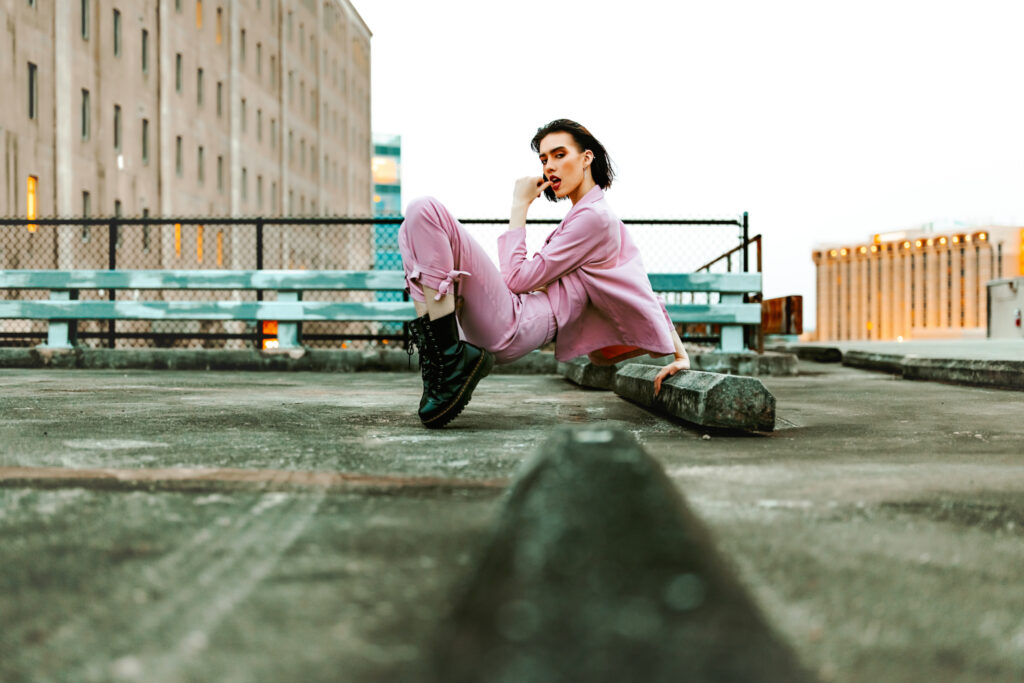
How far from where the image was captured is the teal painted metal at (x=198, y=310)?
A: 7.97 m

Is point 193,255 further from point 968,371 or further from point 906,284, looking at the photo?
point 906,284

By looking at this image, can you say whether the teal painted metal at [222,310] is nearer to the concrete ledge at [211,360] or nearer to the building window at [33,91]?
the concrete ledge at [211,360]

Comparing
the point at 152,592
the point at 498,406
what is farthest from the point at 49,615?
the point at 498,406

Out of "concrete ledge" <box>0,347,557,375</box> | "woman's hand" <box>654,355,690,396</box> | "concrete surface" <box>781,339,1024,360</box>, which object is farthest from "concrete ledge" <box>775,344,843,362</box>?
"woman's hand" <box>654,355,690,396</box>

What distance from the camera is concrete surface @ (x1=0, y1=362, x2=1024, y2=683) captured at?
3.34 ft

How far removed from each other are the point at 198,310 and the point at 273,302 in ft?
3.33

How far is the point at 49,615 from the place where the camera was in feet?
3.72

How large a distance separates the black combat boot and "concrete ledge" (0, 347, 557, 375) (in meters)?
4.76

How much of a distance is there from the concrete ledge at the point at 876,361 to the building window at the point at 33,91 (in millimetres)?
19431

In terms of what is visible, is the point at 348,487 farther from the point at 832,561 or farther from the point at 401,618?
the point at 832,561

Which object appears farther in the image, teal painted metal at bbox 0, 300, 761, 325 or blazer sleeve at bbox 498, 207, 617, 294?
teal painted metal at bbox 0, 300, 761, 325

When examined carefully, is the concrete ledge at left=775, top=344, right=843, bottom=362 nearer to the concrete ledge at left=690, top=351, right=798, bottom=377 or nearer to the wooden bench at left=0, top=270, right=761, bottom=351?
the concrete ledge at left=690, top=351, right=798, bottom=377

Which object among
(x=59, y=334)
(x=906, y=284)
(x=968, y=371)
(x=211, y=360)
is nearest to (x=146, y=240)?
(x=59, y=334)

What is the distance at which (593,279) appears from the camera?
3.39 metres
